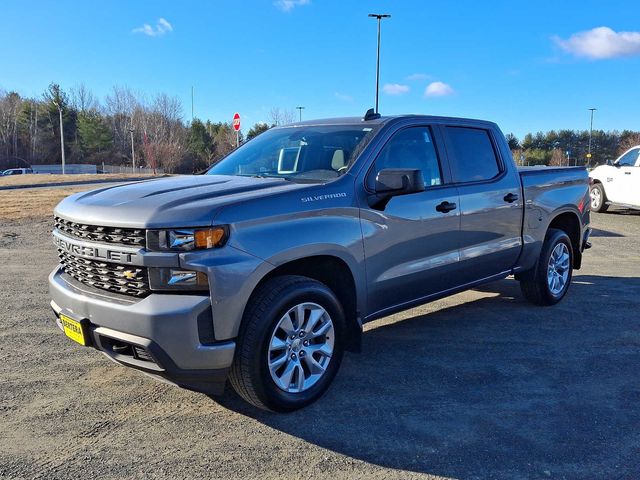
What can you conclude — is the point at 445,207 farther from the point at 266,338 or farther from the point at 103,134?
the point at 103,134

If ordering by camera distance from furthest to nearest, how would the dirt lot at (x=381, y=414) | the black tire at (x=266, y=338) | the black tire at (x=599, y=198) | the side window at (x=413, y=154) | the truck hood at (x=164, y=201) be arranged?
the black tire at (x=599, y=198) → the side window at (x=413, y=154) → the black tire at (x=266, y=338) → the truck hood at (x=164, y=201) → the dirt lot at (x=381, y=414)

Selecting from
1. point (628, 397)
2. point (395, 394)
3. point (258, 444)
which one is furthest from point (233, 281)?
point (628, 397)

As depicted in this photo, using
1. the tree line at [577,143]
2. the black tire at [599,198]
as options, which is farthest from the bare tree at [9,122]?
the black tire at [599,198]

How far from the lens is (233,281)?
3.12 m

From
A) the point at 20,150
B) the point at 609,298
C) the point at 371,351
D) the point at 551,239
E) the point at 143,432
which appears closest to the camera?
the point at 143,432

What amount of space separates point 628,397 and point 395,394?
64.7 inches

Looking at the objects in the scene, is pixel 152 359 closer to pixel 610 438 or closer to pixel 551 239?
pixel 610 438

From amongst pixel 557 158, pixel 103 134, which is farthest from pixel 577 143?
pixel 103 134

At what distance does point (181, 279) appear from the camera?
3.07 meters

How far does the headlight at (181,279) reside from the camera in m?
3.06

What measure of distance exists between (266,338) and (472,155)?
290 cm

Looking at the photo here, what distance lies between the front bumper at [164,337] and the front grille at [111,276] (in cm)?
6

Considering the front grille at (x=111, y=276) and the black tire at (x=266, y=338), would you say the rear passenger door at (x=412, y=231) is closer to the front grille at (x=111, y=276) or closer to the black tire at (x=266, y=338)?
the black tire at (x=266, y=338)

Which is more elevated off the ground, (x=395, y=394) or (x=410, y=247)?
(x=410, y=247)
